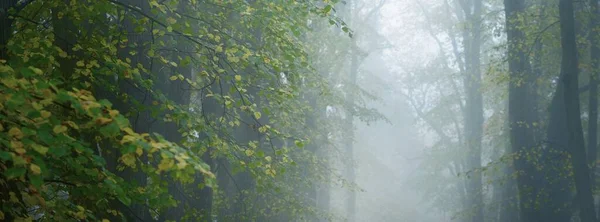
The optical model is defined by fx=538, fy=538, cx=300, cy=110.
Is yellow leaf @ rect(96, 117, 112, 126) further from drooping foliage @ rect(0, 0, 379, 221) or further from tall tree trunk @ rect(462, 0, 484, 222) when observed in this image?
tall tree trunk @ rect(462, 0, 484, 222)

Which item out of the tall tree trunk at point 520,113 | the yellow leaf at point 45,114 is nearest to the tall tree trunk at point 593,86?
the tall tree trunk at point 520,113

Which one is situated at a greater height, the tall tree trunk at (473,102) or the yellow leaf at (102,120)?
the tall tree trunk at (473,102)

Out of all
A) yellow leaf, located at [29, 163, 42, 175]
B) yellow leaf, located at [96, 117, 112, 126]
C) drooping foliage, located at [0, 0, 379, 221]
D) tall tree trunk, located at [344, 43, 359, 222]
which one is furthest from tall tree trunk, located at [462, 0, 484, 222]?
yellow leaf, located at [29, 163, 42, 175]

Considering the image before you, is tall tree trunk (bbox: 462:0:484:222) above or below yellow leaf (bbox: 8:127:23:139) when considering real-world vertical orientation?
above

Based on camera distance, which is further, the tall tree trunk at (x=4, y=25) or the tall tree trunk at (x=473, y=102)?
the tall tree trunk at (x=473, y=102)

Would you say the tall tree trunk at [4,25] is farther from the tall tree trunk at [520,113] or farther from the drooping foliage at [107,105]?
the tall tree trunk at [520,113]

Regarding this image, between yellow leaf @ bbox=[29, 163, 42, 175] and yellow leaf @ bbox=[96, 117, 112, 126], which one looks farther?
yellow leaf @ bbox=[96, 117, 112, 126]

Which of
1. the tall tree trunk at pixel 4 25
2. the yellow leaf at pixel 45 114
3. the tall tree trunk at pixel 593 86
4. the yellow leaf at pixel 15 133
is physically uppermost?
the tall tree trunk at pixel 593 86

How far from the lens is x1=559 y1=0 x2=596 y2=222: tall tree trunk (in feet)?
36.4

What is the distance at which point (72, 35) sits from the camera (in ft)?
19.9

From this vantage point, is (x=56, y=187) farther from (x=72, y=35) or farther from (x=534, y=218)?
(x=534, y=218)

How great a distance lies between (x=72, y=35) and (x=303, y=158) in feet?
30.1

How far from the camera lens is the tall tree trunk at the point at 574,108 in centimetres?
1110

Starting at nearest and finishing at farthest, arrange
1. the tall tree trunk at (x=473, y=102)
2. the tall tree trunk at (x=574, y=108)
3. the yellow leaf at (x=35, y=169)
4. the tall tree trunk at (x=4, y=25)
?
the yellow leaf at (x=35, y=169)
the tall tree trunk at (x=4, y=25)
the tall tree trunk at (x=574, y=108)
the tall tree trunk at (x=473, y=102)
